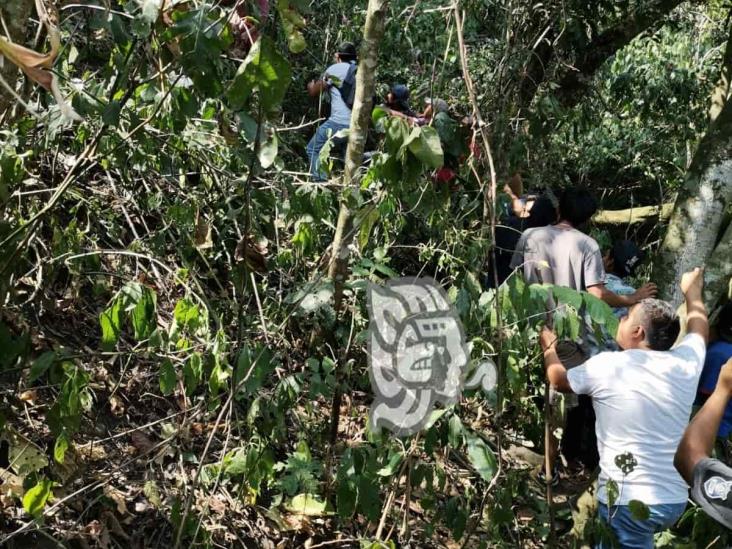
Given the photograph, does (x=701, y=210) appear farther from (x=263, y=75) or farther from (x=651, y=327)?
(x=263, y=75)

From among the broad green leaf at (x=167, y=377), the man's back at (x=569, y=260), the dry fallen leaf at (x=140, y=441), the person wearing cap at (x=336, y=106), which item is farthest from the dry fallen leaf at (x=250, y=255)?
the person wearing cap at (x=336, y=106)

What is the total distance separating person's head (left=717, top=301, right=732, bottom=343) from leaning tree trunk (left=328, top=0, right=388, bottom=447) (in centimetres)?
171

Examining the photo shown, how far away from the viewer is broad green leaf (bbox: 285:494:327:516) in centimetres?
366

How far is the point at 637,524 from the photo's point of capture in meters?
3.11

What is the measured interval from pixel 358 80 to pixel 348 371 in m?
1.19

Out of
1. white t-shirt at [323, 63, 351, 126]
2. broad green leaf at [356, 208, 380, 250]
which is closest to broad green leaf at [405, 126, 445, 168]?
broad green leaf at [356, 208, 380, 250]

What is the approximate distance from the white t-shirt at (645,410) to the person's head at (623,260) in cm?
209

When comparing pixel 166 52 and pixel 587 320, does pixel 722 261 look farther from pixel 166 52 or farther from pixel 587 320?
pixel 166 52

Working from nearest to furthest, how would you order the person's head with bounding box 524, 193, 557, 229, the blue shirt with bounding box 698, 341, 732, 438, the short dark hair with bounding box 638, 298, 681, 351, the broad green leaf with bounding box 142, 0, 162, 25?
the broad green leaf with bounding box 142, 0, 162, 25, the short dark hair with bounding box 638, 298, 681, 351, the blue shirt with bounding box 698, 341, 732, 438, the person's head with bounding box 524, 193, 557, 229

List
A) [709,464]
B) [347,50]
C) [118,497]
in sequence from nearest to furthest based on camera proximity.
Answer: [709,464] < [118,497] < [347,50]

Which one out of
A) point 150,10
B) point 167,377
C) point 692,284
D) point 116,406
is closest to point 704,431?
point 692,284

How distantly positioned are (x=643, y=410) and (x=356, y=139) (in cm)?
151

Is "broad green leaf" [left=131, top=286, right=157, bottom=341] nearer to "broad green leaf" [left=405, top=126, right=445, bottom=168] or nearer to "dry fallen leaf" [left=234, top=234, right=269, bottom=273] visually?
"dry fallen leaf" [left=234, top=234, right=269, bottom=273]

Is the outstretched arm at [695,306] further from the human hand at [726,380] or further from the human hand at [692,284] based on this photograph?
the human hand at [726,380]
